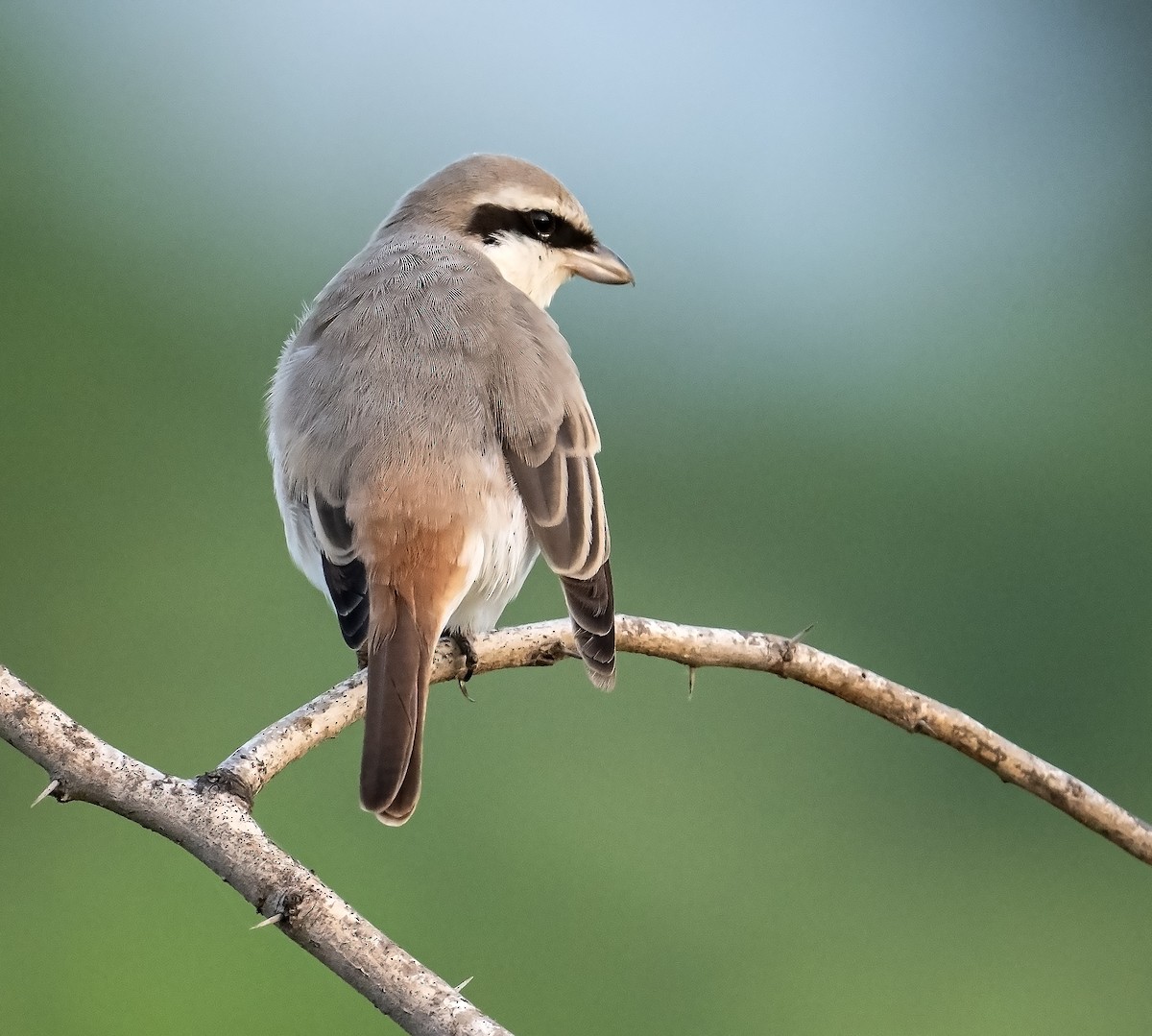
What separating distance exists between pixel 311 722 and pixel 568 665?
7.65 feet

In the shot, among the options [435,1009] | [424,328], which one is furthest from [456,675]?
[435,1009]

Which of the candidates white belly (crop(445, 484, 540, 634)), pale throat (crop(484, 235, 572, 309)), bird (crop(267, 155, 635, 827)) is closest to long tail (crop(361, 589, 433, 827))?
bird (crop(267, 155, 635, 827))

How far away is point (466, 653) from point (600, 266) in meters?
1.14

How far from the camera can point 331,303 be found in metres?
2.47

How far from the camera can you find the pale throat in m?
2.88

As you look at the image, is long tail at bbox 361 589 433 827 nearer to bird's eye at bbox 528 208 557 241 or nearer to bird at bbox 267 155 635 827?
bird at bbox 267 155 635 827

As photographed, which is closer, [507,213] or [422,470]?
[422,470]

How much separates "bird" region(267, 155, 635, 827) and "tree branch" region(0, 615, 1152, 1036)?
110mm

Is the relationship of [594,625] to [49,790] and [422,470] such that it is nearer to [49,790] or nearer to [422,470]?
[422,470]

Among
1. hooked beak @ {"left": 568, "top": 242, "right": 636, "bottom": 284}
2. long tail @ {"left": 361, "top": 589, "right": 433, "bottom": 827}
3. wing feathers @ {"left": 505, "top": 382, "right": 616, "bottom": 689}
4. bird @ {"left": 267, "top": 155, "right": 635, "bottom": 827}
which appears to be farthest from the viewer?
hooked beak @ {"left": 568, "top": 242, "right": 636, "bottom": 284}

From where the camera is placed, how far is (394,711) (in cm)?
181

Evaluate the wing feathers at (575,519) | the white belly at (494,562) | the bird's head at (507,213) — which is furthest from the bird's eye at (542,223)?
the white belly at (494,562)

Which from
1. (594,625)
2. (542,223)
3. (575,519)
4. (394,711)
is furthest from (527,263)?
(394,711)

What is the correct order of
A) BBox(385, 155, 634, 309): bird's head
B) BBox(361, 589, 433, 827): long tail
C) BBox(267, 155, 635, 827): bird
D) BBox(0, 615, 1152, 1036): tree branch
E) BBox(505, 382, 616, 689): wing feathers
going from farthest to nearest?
1. BBox(385, 155, 634, 309): bird's head
2. BBox(505, 382, 616, 689): wing feathers
3. BBox(267, 155, 635, 827): bird
4. BBox(361, 589, 433, 827): long tail
5. BBox(0, 615, 1152, 1036): tree branch
